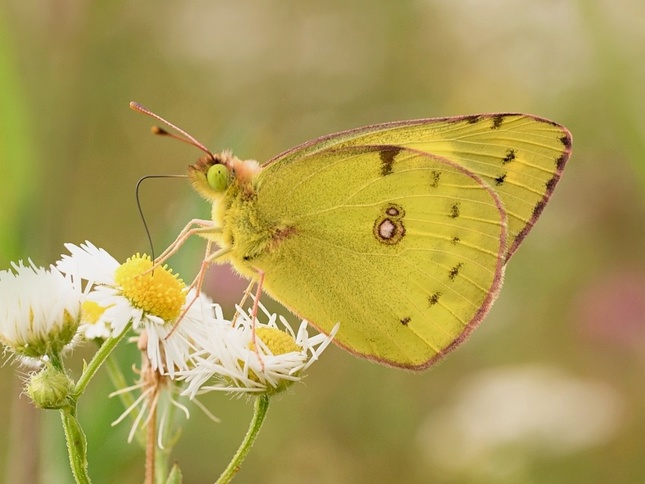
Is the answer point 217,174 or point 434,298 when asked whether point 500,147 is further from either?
point 217,174

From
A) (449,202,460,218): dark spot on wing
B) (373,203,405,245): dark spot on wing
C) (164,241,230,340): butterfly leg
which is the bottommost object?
(164,241,230,340): butterfly leg

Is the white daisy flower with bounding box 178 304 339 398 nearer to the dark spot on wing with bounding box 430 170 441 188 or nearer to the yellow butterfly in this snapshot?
the yellow butterfly

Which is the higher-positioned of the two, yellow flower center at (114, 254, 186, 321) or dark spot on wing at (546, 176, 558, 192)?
dark spot on wing at (546, 176, 558, 192)

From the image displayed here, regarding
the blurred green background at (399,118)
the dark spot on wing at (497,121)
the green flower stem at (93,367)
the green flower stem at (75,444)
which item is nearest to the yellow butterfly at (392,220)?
the dark spot on wing at (497,121)

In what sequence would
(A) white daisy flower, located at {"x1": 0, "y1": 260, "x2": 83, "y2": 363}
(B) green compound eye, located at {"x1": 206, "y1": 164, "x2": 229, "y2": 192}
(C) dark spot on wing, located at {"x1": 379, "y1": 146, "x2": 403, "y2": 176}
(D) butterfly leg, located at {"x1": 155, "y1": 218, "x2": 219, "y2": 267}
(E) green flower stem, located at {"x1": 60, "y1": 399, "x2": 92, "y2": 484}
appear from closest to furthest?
1. (E) green flower stem, located at {"x1": 60, "y1": 399, "x2": 92, "y2": 484}
2. (A) white daisy flower, located at {"x1": 0, "y1": 260, "x2": 83, "y2": 363}
3. (D) butterfly leg, located at {"x1": 155, "y1": 218, "x2": 219, "y2": 267}
4. (B) green compound eye, located at {"x1": 206, "y1": 164, "x2": 229, "y2": 192}
5. (C) dark spot on wing, located at {"x1": 379, "y1": 146, "x2": 403, "y2": 176}

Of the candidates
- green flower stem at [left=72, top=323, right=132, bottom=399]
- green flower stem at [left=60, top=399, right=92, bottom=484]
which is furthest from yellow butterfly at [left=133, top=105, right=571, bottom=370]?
green flower stem at [left=60, top=399, right=92, bottom=484]

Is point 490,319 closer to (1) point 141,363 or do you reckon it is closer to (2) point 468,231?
(2) point 468,231

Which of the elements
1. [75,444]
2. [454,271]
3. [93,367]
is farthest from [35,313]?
[454,271]
